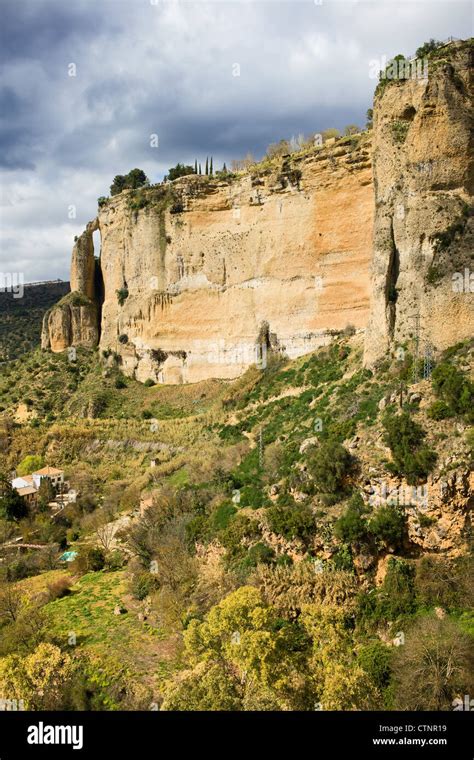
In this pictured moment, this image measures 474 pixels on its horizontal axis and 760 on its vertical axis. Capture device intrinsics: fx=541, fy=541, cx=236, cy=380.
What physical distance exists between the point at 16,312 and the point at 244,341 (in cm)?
3914

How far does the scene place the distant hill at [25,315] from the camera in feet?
162

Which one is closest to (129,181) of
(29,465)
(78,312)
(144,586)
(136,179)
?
(136,179)

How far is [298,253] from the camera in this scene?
27.1 m

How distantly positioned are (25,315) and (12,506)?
39215mm

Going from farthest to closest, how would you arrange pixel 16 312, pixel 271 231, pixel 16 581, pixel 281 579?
pixel 16 312
pixel 271 231
pixel 16 581
pixel 281 579

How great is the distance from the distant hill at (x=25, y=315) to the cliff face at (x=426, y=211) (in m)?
36.8

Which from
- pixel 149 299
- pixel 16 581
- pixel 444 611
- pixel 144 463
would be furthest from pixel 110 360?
pixel 444 611

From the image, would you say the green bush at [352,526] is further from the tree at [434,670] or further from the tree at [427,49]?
the tree at [427,49]

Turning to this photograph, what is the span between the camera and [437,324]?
50.6 feet

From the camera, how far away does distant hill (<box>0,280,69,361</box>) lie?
4931cm

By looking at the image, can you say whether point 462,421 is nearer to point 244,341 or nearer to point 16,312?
point 244,341

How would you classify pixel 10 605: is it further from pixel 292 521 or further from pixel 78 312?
pixel 78 312
